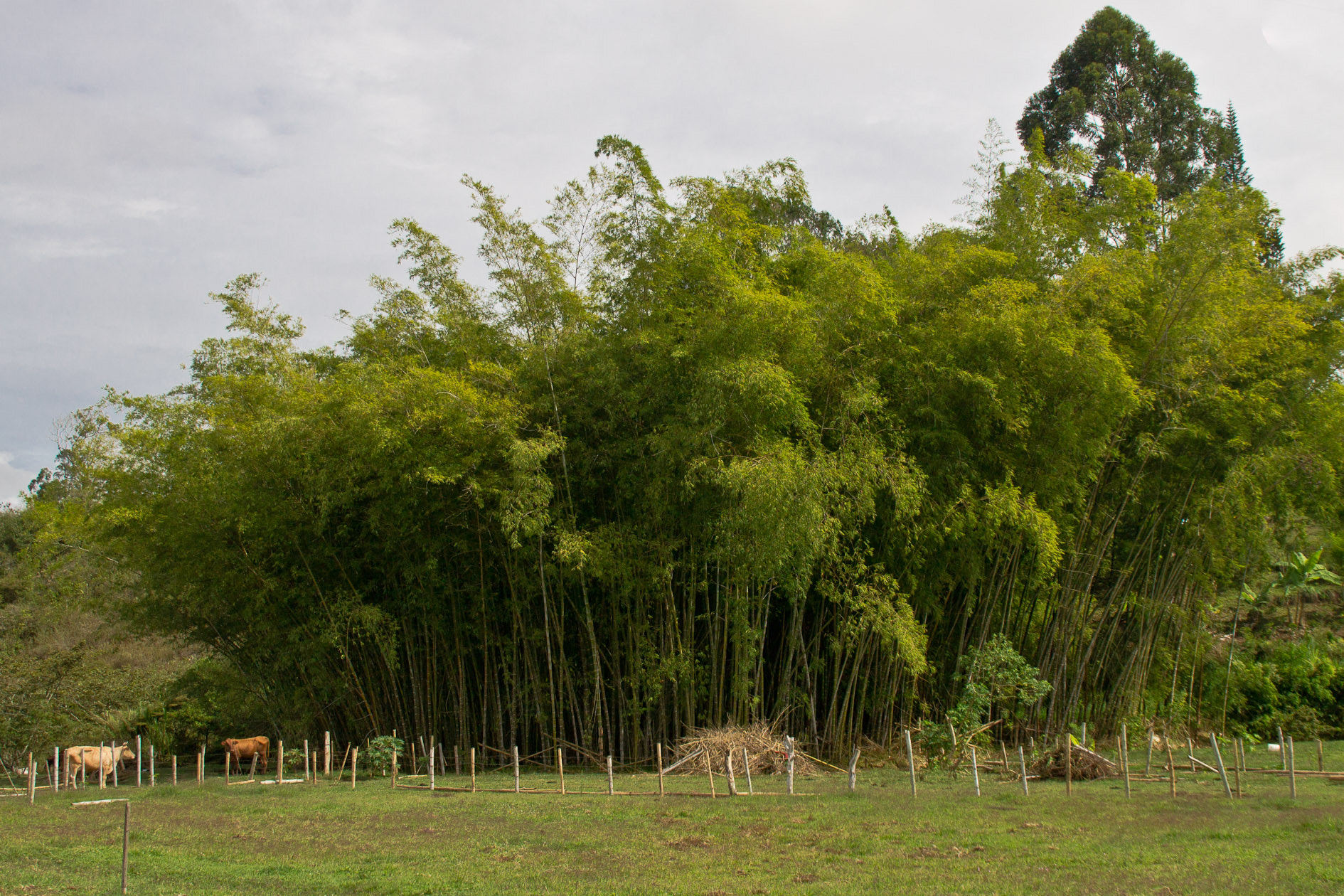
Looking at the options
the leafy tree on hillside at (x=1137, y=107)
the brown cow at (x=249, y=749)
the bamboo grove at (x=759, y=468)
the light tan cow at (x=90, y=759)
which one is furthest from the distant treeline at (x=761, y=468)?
the leafy tree on hillside at (x=1137, y=107)

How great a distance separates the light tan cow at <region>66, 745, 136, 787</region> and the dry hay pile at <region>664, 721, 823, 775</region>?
6.35 meters

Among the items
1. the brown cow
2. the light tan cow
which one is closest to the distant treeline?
the brown cow

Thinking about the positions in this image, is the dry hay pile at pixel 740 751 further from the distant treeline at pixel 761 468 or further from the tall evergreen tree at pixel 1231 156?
the tall evergreen tree at pixel 1231 156

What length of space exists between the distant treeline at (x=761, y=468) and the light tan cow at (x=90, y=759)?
2.17 metres

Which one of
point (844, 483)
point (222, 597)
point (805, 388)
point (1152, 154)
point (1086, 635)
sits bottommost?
point (1086, 635)

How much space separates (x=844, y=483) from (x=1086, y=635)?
12.9 feet

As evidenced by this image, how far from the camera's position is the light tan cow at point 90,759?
1062 centimetres

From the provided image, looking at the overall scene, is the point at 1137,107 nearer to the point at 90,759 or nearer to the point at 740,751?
the point at 740,751

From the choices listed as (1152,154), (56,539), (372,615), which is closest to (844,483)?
(372,615)

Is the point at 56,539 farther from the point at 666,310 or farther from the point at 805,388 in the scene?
the point at 805,388

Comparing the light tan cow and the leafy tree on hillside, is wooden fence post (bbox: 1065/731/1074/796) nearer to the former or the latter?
the light tan cow

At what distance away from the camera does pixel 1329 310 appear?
912cm

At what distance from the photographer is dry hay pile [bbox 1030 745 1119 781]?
317 inches

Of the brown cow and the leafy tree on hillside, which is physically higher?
the leafy tree on hillside
